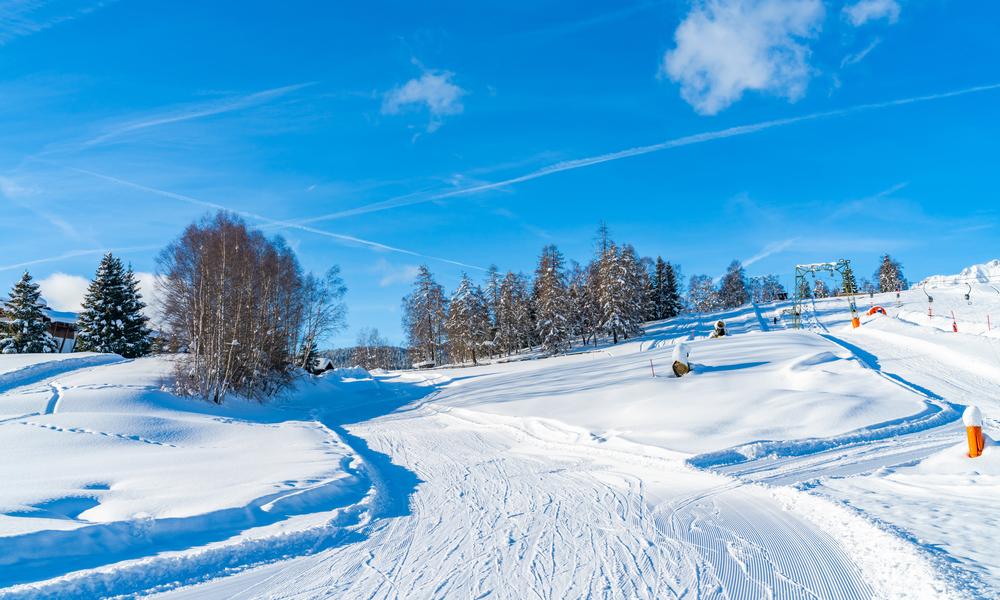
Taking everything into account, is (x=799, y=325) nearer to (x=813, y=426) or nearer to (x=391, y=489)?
(x=813, y=426)

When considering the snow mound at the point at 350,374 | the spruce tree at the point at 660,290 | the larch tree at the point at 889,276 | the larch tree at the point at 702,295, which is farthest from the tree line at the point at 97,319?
the larch tree at the point at 889,276

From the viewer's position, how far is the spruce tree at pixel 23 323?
3550 cm

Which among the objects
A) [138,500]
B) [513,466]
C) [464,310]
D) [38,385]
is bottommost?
[513,466]

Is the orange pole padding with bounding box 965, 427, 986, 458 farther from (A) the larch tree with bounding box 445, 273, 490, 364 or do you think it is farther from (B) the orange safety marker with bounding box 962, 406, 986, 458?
(A) the larch tree with bounding box 445, 273, 490, 364

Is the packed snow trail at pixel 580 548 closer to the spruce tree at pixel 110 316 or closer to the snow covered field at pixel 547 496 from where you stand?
the snow covered field at pixel 547 496

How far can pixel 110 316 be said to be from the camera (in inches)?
1502

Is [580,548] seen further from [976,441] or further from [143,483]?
[976,441]

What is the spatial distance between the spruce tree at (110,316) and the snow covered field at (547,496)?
21714mm

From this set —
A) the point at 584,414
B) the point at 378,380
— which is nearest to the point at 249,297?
the point at 378,380

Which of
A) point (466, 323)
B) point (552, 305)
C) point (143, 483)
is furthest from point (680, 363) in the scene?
point (466, 323)

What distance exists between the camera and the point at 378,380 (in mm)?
37375

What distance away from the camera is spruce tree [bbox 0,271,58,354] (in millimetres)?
35500

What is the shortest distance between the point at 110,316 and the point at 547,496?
4164cm

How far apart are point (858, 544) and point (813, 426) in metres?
7.10
